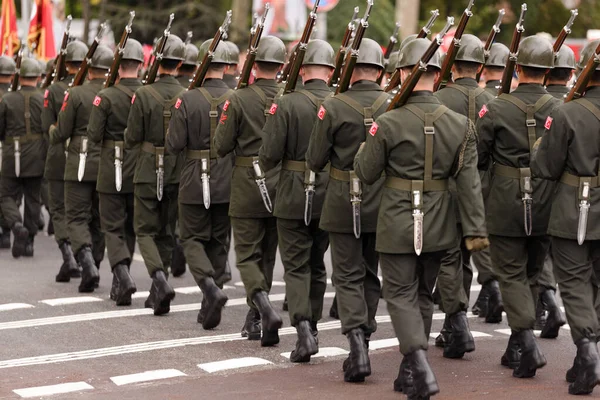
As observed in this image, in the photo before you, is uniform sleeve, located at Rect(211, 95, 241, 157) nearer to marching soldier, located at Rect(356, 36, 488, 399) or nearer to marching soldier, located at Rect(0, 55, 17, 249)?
marching soldier, located at Rect(356, 36, 488, 399)

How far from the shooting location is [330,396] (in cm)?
798

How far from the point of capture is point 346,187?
8.60 metres

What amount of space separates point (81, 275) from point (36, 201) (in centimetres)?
302

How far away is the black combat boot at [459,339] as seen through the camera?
9.24 meters

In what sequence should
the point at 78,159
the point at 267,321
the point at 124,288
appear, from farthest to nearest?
1. the point at 78,159
2. the point at 124,288
3. the point at 267,321

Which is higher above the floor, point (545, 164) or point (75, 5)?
point (75, 5)

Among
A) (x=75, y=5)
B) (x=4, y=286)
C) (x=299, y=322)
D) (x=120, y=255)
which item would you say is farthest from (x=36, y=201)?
(x=75, y=5)

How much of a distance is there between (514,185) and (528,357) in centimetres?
135

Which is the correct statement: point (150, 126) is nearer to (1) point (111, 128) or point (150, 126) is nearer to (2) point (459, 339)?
(1) point (111, 128)

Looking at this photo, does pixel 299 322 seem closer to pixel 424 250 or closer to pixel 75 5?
pixel 424 250

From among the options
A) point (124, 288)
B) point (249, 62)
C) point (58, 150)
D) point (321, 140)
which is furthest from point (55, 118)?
point (321, 140)

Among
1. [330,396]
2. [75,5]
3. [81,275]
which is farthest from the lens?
[75,5]

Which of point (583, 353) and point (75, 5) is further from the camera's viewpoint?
point (75, 5)

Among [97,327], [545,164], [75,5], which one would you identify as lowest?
[97,327]
